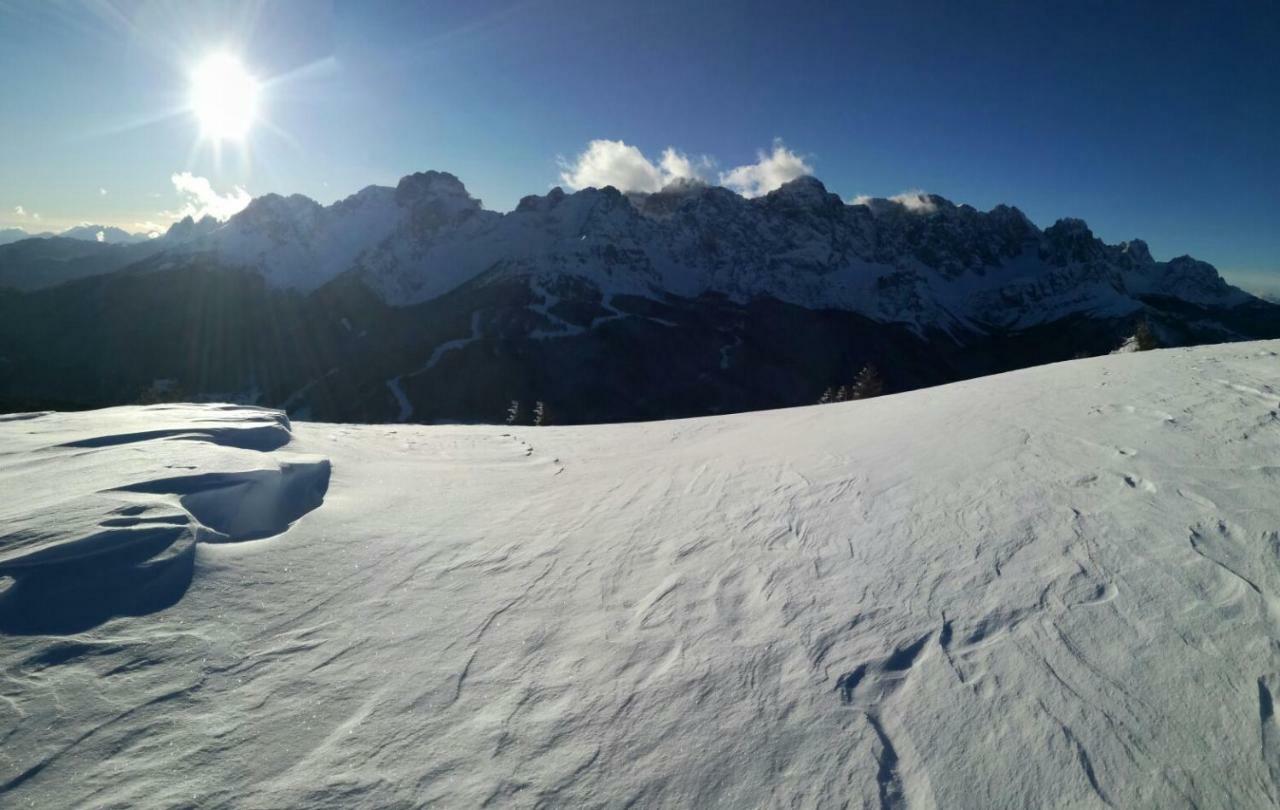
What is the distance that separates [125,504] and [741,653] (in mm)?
5746

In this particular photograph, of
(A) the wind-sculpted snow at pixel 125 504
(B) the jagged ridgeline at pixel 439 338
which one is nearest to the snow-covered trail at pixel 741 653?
(A) the wind-sculpted snow at pixel 125 504

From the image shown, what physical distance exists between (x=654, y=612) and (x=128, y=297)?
201131 millimetres

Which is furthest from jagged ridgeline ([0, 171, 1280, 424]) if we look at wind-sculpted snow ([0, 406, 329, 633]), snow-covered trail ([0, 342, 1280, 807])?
snow-covered trail ([0, 342, 1280, 807])

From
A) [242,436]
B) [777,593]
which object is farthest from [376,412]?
[777,593]

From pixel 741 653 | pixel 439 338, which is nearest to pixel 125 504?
pixel 741 653

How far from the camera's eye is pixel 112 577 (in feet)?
14.7

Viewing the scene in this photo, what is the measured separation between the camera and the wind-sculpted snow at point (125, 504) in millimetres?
4289

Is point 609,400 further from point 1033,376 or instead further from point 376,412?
point 1033,376

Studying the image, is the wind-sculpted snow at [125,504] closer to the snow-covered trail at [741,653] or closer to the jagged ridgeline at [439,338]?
the snow-covered trail at [741,653]

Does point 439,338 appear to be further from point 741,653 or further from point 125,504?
point 741,653

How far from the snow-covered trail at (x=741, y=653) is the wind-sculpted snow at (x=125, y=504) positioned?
0.24 meters

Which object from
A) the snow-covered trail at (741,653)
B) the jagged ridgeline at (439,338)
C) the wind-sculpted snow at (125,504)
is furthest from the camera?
the jagged ridgeline at (439,338)

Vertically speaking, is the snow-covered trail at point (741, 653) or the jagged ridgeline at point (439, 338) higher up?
the jagged ridgeline at point (439, 338)

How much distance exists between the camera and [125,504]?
5312 millimetres
